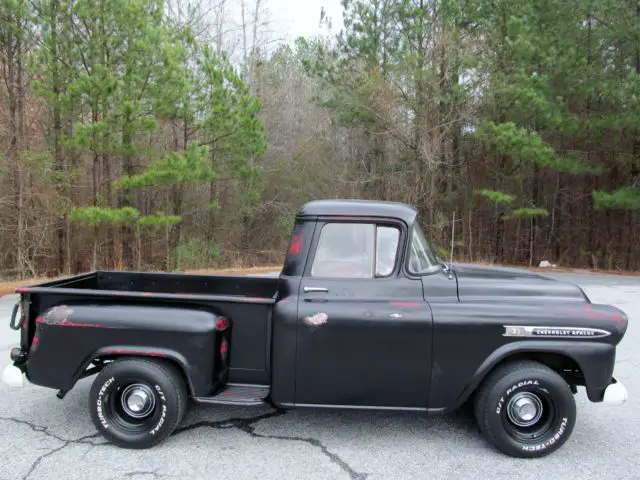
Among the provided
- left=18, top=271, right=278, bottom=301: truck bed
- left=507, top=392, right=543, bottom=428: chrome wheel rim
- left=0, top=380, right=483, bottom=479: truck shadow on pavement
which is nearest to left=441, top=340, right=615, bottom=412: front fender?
left=507, top=392, right=543, bottom=428: chrome wheel rim

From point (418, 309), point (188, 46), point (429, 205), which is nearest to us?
point (418, 309)

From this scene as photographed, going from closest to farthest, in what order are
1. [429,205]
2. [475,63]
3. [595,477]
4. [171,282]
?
[595,477], [171,282], [475,63], [429,205]

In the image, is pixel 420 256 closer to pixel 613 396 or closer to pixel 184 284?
pixel 613 396

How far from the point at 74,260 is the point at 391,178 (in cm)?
1347

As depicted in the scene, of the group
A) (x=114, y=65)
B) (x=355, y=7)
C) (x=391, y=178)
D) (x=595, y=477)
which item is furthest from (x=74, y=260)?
(x=595, y=477)

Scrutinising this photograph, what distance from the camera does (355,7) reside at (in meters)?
20.7

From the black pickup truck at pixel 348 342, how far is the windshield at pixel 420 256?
2 cm

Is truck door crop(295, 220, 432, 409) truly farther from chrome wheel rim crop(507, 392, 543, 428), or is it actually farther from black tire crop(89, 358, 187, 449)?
black tire crop(89, 358, 187, 449)

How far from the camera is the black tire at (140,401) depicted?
3572 millimetres

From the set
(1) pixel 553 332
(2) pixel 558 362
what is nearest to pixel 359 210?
(1) pixel 553 332

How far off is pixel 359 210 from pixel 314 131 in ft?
75.1

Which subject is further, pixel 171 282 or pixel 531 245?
pixel 531 245

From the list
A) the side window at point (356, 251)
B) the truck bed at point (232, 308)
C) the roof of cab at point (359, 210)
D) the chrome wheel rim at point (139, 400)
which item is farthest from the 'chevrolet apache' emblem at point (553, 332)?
the chrome wheel rim at point (139, 400)

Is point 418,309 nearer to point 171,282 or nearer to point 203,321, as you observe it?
point 203,321
